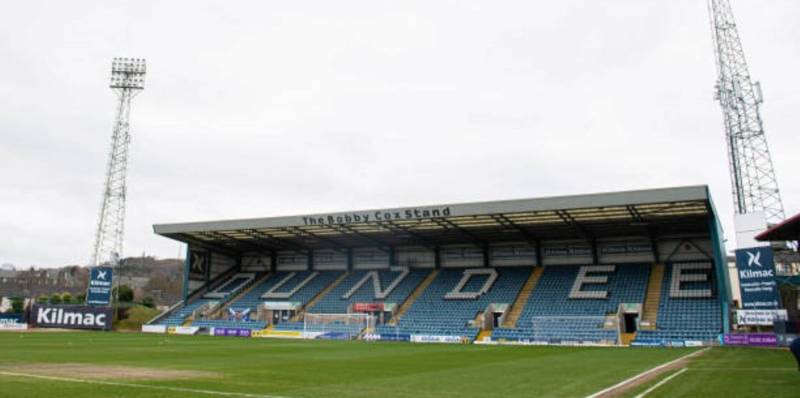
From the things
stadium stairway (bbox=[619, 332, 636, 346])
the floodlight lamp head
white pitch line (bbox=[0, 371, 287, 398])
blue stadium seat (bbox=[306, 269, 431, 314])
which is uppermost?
the floodlight lamp head

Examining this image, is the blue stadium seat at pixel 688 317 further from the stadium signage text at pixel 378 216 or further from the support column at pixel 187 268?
the support column at pixel 187 268

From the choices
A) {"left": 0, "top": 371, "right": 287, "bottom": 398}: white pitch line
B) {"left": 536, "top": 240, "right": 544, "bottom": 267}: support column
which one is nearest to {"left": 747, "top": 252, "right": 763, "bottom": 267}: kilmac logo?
{"left": 536, "top": 240, "right": 544, "bottom": 267}: support column

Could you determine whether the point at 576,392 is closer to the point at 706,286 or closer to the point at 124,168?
the point at 706,286

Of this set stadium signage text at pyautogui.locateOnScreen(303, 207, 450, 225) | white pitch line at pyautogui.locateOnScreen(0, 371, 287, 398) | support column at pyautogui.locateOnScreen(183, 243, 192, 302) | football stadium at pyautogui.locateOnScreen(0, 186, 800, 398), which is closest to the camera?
white pitch line at pyautogui.locateOnScreen(0, 371, 287, 398)

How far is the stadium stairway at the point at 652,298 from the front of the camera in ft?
132

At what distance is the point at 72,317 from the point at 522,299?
4255 centimetres

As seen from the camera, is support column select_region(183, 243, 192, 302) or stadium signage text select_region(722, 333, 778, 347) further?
support column select_region(183, 243, 192, 302)

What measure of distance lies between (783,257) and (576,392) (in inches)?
1945

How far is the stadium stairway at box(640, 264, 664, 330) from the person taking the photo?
4024 centimetres

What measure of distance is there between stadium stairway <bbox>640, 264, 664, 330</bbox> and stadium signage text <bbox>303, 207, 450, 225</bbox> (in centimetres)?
1639

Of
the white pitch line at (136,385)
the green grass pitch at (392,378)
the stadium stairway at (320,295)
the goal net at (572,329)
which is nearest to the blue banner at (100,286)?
the stadium stairway at (320,295)

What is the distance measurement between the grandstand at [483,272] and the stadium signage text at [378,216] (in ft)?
0.32

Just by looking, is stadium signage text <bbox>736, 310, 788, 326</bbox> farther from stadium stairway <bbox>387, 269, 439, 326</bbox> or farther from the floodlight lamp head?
the floodlight lamp head

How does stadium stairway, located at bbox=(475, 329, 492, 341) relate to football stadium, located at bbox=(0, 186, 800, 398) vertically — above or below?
below
